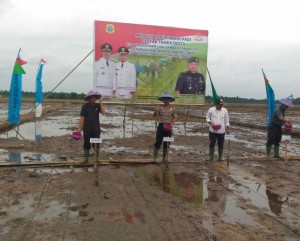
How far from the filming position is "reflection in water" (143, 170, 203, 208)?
5613mm

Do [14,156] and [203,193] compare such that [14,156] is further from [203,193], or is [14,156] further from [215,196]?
[215,196]

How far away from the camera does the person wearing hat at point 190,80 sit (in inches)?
500

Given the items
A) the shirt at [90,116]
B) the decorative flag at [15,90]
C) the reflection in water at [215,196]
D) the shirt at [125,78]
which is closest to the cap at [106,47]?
the shirt at [125,78]

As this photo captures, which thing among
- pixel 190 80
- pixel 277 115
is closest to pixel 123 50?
pixel 190 80

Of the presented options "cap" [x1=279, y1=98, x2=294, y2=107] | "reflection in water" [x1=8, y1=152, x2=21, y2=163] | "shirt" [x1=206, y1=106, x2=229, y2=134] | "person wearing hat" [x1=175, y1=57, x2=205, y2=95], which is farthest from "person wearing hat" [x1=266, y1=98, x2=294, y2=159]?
"reflection in water" [x1=8, y1=152, x2=21, y2=163]

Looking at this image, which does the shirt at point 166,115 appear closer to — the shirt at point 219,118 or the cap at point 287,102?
the shirt at point 219,118

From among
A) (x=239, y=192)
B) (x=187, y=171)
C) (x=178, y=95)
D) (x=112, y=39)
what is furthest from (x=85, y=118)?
(x=178, y=95)

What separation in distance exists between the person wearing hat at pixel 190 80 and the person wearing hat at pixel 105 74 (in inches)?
107

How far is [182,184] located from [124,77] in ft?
19.2

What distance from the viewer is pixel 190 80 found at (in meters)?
12.7

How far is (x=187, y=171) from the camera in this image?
7602 mm

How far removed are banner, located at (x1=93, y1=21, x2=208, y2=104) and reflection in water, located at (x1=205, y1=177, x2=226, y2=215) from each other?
5545mm

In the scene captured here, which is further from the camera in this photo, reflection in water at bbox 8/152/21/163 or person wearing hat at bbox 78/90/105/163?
reflection in water at bbox 8/152/21/163

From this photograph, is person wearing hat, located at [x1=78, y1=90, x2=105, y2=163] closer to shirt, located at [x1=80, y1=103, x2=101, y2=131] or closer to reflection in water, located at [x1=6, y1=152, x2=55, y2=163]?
shirt, located at [x1=80, y1=103, x2=101, y2=131]
